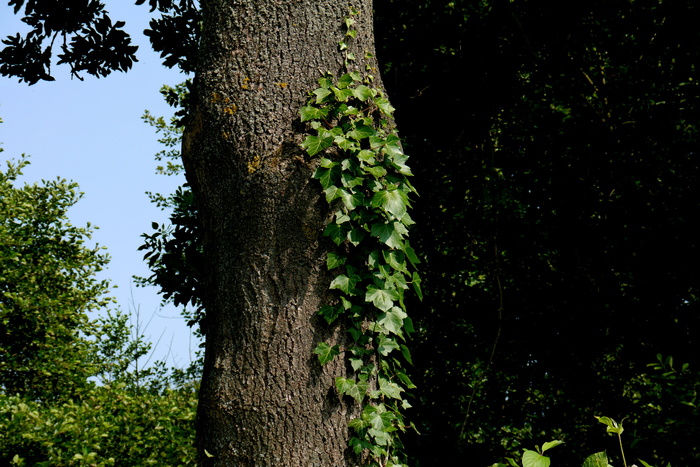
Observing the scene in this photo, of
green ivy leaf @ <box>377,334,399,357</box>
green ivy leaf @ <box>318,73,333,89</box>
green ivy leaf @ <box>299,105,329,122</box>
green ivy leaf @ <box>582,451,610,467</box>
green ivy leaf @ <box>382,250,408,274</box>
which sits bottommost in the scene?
green ivy leaf @ <box>582,451,610,467</box>

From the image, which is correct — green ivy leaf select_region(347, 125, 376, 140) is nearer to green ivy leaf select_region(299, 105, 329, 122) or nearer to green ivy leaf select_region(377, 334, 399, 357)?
green ivy leaf select_region(299, 105, 329, 122)

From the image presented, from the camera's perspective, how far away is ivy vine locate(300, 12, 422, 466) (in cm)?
315

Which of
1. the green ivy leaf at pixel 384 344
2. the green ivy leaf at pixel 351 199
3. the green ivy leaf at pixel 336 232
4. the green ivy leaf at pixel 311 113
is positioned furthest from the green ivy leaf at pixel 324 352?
the green ivy leaf at pixel 311 113

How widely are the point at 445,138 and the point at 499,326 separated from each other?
8.35 ft

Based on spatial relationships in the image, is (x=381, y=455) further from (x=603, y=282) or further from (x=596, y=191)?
(x=596, y=191)

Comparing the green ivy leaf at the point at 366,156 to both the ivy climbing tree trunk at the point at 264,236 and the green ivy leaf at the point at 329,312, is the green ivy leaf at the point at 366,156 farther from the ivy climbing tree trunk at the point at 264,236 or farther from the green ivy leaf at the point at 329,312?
the green ivy leaf at the point at 329,312

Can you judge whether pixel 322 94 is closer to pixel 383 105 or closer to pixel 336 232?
pixel 383 105

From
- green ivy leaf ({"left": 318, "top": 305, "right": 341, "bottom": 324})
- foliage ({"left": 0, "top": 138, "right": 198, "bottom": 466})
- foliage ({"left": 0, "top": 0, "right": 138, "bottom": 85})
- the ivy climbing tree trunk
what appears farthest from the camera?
foliage ({"left": 0, "top": 138, "right": 198, "bottom": 466})

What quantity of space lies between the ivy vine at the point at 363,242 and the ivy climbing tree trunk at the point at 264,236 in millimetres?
70

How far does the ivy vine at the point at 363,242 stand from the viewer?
315 cm

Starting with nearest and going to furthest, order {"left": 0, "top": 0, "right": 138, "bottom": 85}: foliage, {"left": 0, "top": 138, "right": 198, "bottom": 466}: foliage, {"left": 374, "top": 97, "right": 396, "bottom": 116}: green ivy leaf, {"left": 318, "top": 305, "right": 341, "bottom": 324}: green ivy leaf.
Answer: {"left": 318, "top": 305, "right": 341, "bottom": 324}: green ivy leaf
{"left": 374, "top": 97, "right": 396, "bottom": 116}: green ivy leaf
{"left": 0, "top": 0, "right": 138, "bottom": 85}: foliage
{"left": 0, "top": 138, "right": 198, "bottom": 466}: foliage

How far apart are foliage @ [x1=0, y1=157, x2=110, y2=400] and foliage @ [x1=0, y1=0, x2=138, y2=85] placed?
611 centimetres

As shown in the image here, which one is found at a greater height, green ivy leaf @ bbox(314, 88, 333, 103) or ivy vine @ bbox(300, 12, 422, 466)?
green ivy leaf @ bbox(314, 88, 333, 103)

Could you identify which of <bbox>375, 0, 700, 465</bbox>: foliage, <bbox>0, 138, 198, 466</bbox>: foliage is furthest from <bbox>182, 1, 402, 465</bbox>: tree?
<bbox>0, 138, 198, 466</bbox>: foliage
